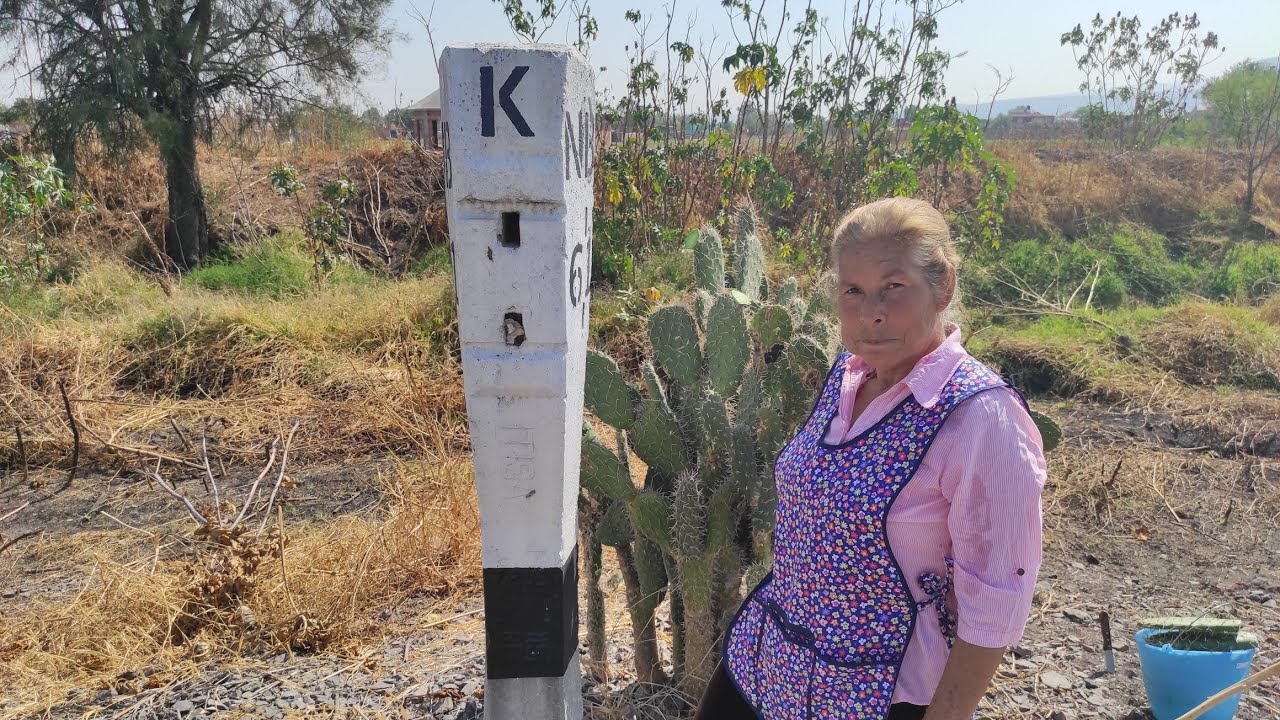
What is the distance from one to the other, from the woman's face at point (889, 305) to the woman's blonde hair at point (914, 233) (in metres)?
0.01

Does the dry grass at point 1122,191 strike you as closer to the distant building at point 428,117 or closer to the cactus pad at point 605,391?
the distant building at point 428,117

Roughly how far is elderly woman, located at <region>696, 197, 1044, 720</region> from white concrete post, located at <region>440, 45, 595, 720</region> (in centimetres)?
50

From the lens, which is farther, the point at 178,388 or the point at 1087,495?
the point at 178,388

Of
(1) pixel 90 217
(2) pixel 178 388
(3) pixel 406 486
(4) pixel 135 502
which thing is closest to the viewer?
(3) pixel 406 486

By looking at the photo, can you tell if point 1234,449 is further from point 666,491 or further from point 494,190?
point 494,190

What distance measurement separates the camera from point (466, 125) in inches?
64.9

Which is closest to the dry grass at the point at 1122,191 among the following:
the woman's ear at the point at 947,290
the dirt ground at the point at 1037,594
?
the dirt ground at the point at 1037,594

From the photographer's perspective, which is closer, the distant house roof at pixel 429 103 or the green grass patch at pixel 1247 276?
the green grass patch at pixel 1247 276

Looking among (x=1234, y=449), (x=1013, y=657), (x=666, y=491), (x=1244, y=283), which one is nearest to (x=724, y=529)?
(x=666, y=491)

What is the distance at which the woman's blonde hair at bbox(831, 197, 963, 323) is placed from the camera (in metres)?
1.51

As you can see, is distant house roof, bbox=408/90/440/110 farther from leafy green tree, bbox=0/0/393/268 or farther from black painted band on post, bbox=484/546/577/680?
black painted band on post, bbox=484/546/577/680

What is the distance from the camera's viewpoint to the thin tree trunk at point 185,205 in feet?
35.7

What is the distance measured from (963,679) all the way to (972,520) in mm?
255

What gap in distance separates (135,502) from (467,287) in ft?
15.0
